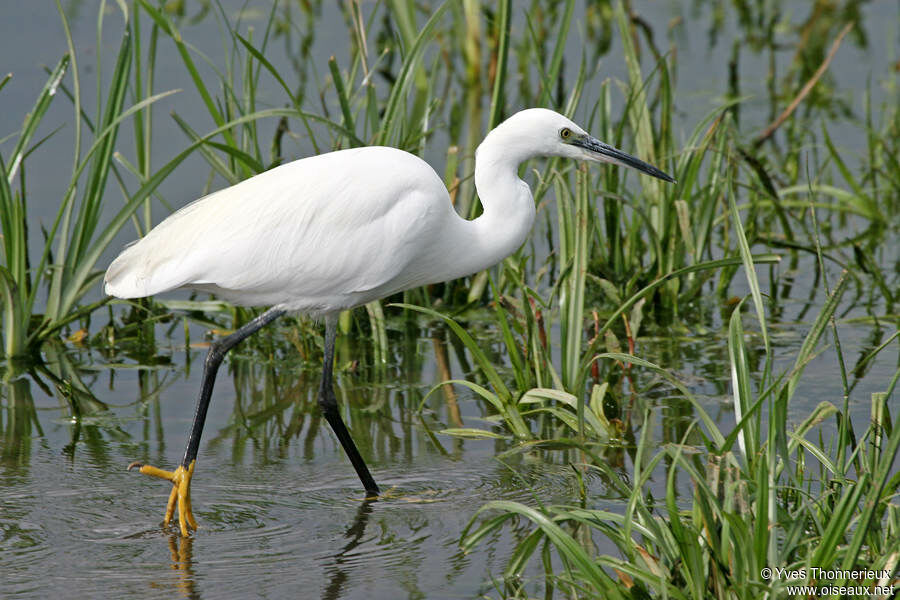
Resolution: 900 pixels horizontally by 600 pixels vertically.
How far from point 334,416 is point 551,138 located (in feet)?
3.93

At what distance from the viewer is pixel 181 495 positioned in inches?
150

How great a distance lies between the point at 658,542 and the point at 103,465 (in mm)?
2200

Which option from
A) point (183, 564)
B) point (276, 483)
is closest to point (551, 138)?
point (276, 483)

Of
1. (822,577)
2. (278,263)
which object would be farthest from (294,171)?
(822,577)

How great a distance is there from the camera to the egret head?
13.5 feet

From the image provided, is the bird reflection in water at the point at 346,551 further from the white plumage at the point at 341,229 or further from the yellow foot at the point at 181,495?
the white plumage at the point at 341,229

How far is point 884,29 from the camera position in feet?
35.9

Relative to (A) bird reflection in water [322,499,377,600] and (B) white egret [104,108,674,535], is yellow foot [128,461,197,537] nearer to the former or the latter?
(B) white egret [104,108,674,535]

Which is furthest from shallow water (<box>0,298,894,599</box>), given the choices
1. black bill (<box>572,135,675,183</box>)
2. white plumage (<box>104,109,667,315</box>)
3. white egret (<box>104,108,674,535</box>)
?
black bill (<box>572,135,675,183</box>)

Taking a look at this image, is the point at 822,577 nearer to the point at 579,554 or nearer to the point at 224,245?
the point at 579,554

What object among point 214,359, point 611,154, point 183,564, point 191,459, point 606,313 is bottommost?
point 183,564

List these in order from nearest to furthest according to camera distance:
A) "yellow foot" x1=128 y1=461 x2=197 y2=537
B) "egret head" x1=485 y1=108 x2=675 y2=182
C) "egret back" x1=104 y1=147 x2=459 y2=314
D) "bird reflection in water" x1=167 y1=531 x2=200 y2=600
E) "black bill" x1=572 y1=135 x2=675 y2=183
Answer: "bird reflection in water" x1=167 y1=531 x2=200 y2=600
"yellow foot" x1=128 y1=461 x2=197 y2=537
"egret back" x1=104 y1=147 x2=459 y2=314
"egret head" x1=485 y1=108 x2=675 y2=182
"black bill" x1=572 y1=135 x2=675 y2=183

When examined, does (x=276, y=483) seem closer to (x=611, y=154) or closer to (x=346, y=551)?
(x=346, y=551)

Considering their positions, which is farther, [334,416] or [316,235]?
[334,416]
